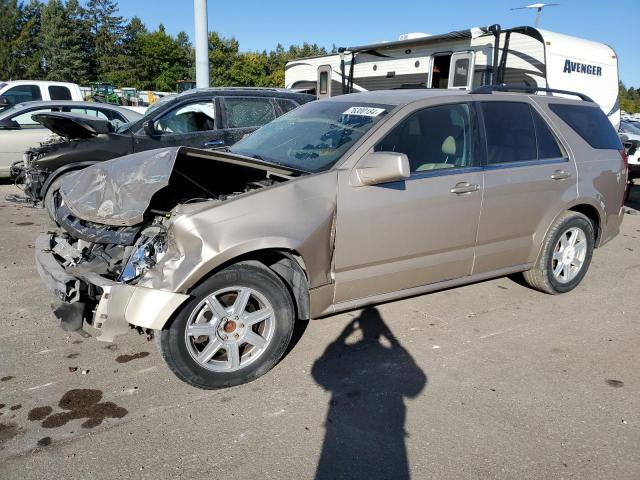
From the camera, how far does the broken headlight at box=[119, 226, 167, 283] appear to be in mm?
3123

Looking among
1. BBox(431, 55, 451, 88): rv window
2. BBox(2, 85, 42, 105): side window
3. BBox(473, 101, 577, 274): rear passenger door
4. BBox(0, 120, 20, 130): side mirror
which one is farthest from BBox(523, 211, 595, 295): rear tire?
BBox(2, 85, 42, 105): side window

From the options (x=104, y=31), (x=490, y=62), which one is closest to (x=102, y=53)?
(x=104, y=31)

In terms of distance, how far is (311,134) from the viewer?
4.14 meters

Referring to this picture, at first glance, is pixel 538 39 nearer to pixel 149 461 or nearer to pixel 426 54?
pixel 426 54

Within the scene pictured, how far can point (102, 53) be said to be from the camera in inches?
2970

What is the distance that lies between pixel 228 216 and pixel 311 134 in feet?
4.49

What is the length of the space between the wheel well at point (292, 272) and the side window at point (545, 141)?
8.16 ft

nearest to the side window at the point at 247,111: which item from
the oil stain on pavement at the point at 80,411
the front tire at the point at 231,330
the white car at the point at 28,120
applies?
the white car at the point at 28,120

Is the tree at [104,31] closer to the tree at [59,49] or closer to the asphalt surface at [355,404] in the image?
the tree at [59,49]

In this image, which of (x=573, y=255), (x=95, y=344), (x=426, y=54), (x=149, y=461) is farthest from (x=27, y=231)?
(x=426, y=54)

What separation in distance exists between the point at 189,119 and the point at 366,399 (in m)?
5.57

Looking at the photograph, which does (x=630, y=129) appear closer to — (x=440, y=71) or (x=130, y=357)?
(x=440, y=71)

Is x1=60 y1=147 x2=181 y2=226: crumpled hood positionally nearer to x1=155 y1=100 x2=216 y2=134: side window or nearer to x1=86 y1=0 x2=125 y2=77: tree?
x1=155 y1=100 x2=216 y2=134: side window

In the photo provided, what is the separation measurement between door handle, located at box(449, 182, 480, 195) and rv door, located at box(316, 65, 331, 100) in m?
9.84
